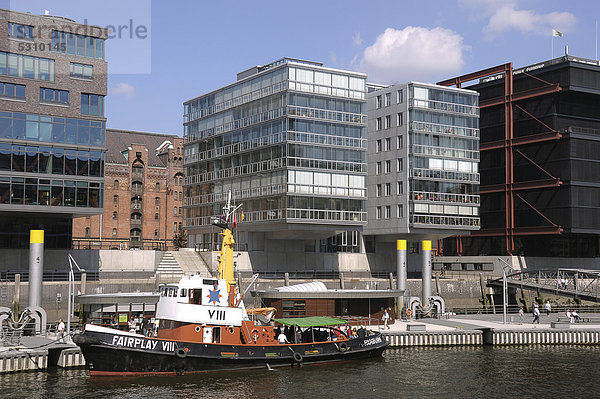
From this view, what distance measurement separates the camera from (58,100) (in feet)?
250

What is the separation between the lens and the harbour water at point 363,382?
1670 inches

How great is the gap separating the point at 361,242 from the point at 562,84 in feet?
130

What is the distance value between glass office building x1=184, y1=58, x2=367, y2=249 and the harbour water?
3483cm

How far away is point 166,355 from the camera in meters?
46.4

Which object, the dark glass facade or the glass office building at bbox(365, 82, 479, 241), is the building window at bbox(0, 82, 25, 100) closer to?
Result: the glass office building at bbox(365, 82, 479, 241)

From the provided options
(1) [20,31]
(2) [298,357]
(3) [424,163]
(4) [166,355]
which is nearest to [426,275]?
(3) [424,163]

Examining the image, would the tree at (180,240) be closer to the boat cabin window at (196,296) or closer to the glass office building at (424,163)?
the glass office building at (424,163)

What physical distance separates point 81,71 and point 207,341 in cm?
4165

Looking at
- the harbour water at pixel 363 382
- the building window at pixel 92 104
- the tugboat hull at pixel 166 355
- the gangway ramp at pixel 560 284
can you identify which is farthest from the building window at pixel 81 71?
the gangway ramp at pixel 560 284

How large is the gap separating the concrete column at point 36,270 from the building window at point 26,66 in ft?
62.6

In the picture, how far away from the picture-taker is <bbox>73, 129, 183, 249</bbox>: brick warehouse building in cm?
13288

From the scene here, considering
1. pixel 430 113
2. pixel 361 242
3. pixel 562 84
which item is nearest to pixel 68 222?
pixel 361 242

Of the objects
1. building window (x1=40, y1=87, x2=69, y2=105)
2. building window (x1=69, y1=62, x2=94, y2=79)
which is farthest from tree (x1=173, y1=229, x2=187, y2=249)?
building window (x1=40, y1=87, x2=69, y2=105)

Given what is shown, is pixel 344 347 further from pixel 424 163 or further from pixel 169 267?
pixel 424 163
